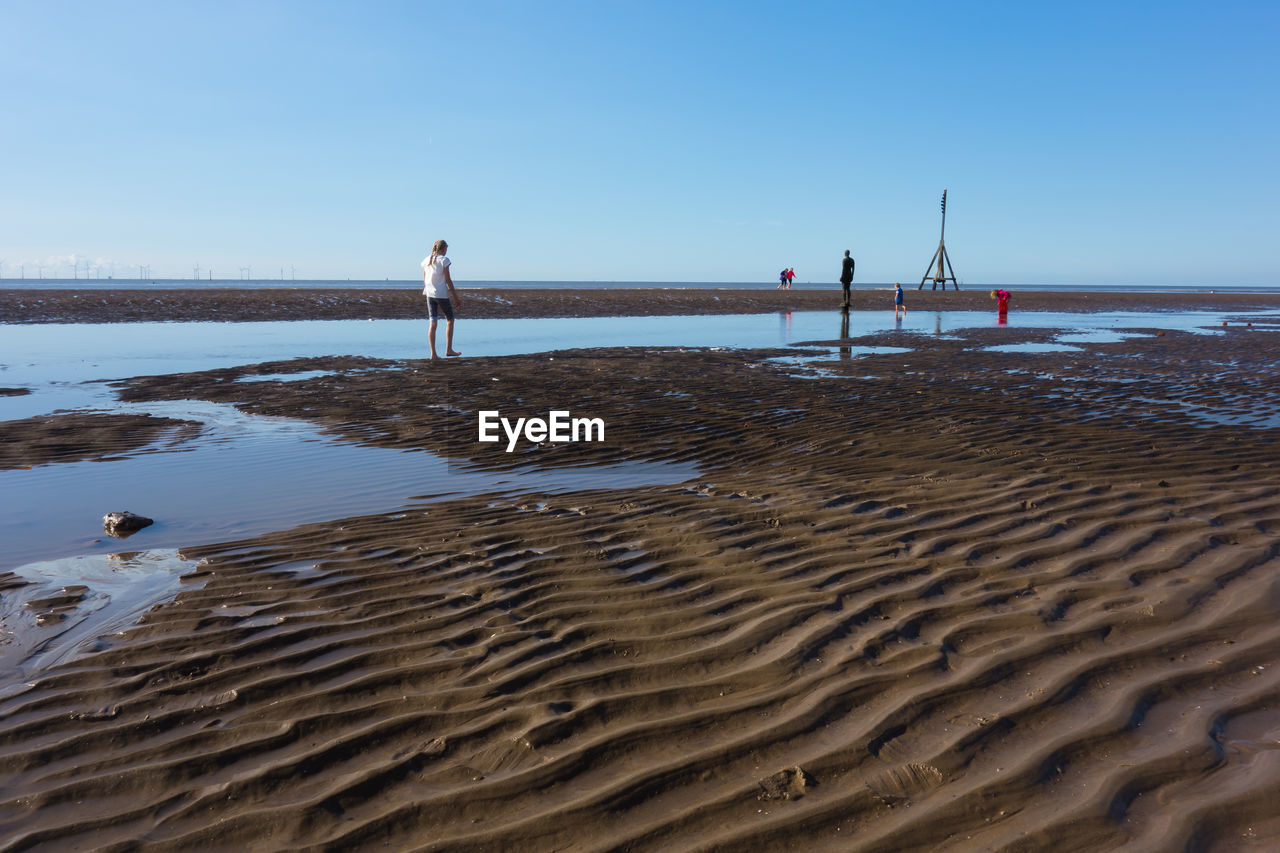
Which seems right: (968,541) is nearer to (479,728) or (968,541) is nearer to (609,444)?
(479,728)

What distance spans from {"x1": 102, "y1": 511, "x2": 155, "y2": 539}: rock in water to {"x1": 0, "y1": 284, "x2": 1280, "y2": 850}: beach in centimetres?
73

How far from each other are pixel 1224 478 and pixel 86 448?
1002 centimetres

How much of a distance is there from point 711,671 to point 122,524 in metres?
4.20

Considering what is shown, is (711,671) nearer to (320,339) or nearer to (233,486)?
(233,486)

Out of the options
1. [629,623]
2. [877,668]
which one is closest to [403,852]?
[629,623]

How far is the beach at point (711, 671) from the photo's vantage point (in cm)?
258

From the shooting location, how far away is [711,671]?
348 centimetres

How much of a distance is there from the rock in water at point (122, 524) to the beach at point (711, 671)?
732 mm

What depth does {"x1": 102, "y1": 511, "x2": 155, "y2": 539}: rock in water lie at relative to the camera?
5.38 meters

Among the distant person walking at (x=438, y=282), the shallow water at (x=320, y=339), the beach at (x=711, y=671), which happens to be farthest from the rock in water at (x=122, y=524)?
the distant person walking at (x=438, y=282)

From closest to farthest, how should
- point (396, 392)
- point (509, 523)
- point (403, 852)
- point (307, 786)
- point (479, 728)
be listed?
point (403, 852) → point (307, 786) → point (479, 728) → point (509, 523) → point (396, 392)

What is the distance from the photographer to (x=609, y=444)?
8.23 meters

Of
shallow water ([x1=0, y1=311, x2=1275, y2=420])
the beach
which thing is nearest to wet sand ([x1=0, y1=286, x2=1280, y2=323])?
shallow water ([x1=0, y1=311, x2=1275, y2=420])

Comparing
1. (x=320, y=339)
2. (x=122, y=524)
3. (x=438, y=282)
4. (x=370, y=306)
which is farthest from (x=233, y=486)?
(x=370, y=306)
